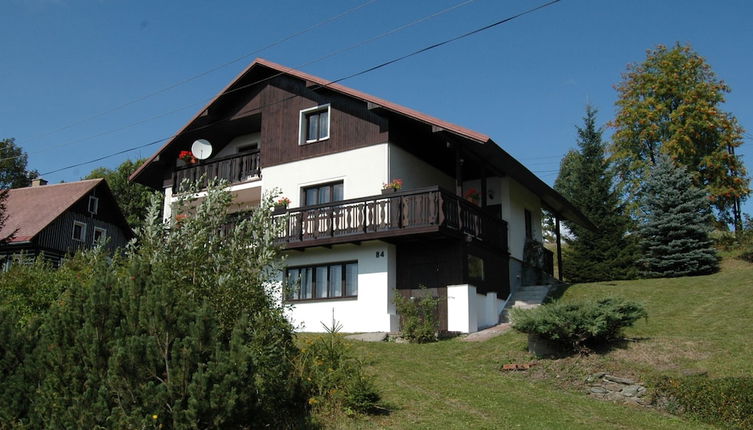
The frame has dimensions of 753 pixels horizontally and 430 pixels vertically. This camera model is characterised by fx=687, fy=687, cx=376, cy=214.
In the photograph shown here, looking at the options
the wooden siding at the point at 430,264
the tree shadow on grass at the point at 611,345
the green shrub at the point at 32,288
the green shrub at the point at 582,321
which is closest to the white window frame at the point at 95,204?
the wooden siding at the point at 430,264

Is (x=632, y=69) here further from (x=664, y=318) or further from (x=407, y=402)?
(x=407, y=402)

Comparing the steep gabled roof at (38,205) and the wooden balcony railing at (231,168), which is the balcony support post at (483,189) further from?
the steep gabled roof at (38,205)

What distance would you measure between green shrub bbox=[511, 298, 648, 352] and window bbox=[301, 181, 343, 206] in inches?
389

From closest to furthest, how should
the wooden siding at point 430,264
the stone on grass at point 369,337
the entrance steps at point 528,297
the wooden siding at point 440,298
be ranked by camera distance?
the stone on grass at point 369,337
the wooden siding at point 440,298
the wooden siding at point 430,264
the entrance steps at point 528,297

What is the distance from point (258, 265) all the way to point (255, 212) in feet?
3.02

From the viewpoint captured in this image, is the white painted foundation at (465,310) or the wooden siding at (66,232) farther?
the wooden siding at (66,232)

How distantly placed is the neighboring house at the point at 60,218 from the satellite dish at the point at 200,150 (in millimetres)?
12640

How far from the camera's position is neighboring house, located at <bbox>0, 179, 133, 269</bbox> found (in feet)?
118

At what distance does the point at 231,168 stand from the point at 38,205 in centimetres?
1881

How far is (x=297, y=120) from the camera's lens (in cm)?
2397

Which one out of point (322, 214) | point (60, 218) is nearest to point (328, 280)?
point (322, 214)

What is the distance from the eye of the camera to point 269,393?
30.6 ft

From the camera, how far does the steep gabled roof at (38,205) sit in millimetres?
36312

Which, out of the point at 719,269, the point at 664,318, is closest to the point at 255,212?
the point at 664,318
